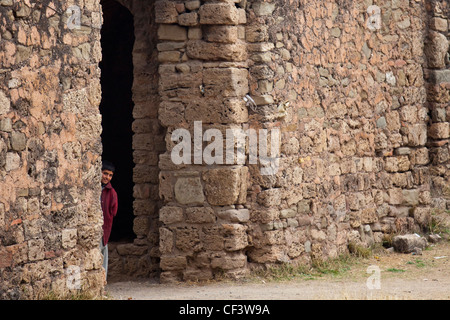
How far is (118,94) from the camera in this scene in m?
11.4

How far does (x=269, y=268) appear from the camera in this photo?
8828mm

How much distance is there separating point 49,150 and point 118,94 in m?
4.99

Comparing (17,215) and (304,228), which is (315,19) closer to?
(304,228)

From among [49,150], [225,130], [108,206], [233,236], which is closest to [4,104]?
[49,150]

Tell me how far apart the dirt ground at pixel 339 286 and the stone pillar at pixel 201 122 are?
0.35m

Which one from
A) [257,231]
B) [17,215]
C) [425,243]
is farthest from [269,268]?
[17,215]

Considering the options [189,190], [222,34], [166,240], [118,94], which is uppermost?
[222,34]

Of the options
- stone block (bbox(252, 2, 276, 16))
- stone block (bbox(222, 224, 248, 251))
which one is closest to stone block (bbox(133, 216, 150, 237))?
stone block (bbox(222, 224, 248, 251))

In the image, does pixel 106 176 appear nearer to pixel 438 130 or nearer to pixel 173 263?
pixel 173 263

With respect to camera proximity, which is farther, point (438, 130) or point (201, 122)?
point (438, 130)

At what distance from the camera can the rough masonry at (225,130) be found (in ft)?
20.9

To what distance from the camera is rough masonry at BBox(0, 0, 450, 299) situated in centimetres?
637

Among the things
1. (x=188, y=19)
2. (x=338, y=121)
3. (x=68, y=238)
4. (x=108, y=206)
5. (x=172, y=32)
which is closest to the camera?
(x=68, y=238)

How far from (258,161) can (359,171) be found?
2.03 metres
